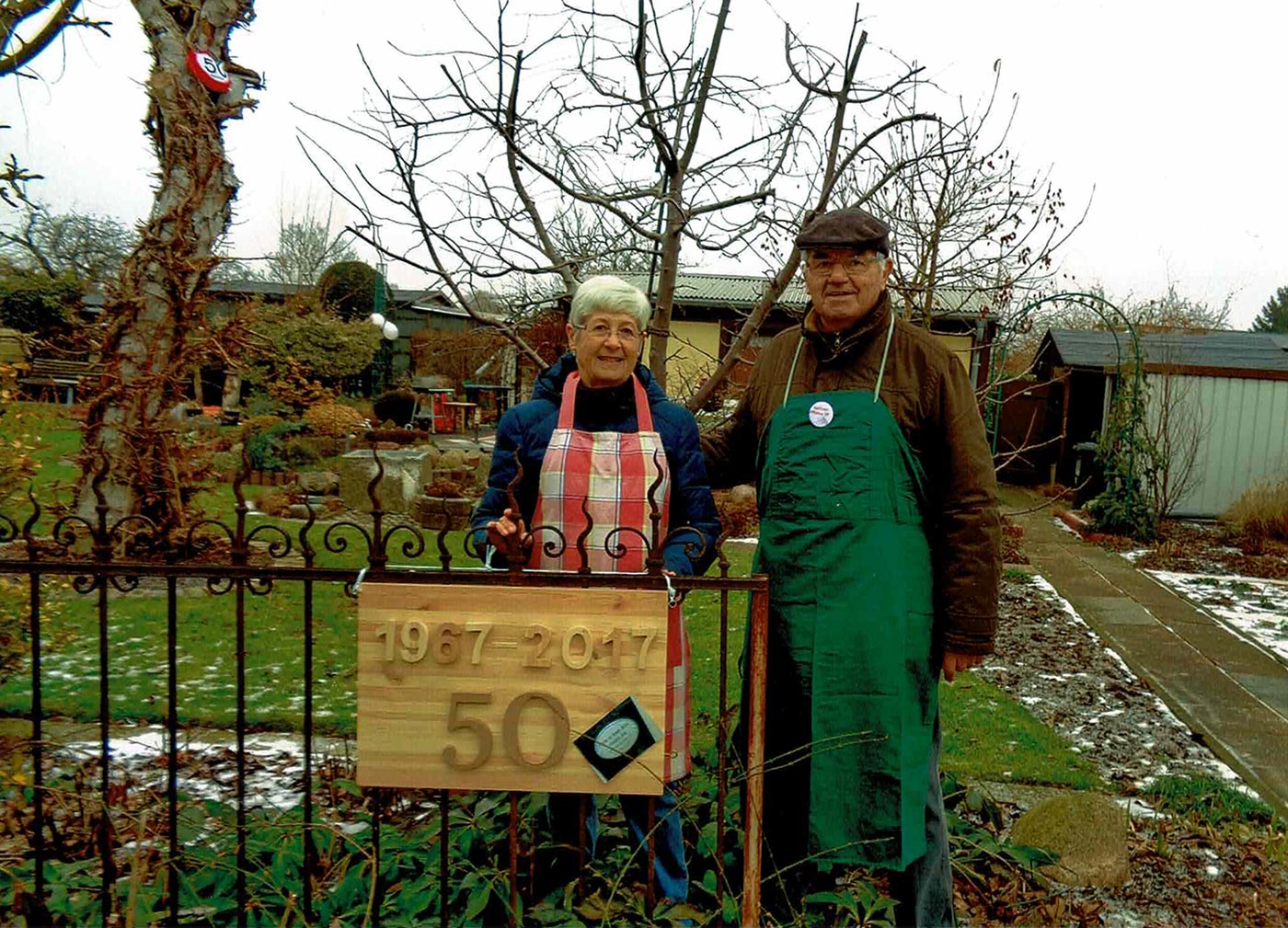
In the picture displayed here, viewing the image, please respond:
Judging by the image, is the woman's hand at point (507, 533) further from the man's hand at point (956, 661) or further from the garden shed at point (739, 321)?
the garden shed at point (739, 321)

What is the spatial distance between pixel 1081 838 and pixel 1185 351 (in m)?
12.6

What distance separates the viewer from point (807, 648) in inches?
91.9

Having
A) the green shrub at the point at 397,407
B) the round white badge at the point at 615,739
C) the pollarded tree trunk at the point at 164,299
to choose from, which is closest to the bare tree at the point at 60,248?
the pollarded tree trunk at the point at 164,299

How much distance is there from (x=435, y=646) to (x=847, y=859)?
1.15 metres

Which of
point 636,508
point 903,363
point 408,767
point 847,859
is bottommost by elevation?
point 847,859

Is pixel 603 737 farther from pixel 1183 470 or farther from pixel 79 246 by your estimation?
pixel 1183 470

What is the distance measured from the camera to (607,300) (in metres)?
2.35

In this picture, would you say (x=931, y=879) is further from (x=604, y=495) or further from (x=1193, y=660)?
(x=1193, y=660)

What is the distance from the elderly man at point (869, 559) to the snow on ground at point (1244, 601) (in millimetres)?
5271

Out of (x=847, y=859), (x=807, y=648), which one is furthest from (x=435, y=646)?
(x=847, y=859)

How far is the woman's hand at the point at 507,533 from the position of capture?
212cm

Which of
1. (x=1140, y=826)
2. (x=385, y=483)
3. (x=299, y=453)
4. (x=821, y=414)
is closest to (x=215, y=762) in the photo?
(x=821, y=414)

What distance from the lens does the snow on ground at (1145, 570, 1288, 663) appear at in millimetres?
6793

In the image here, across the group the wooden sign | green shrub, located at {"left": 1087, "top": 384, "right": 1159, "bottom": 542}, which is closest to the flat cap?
the wooden sign
